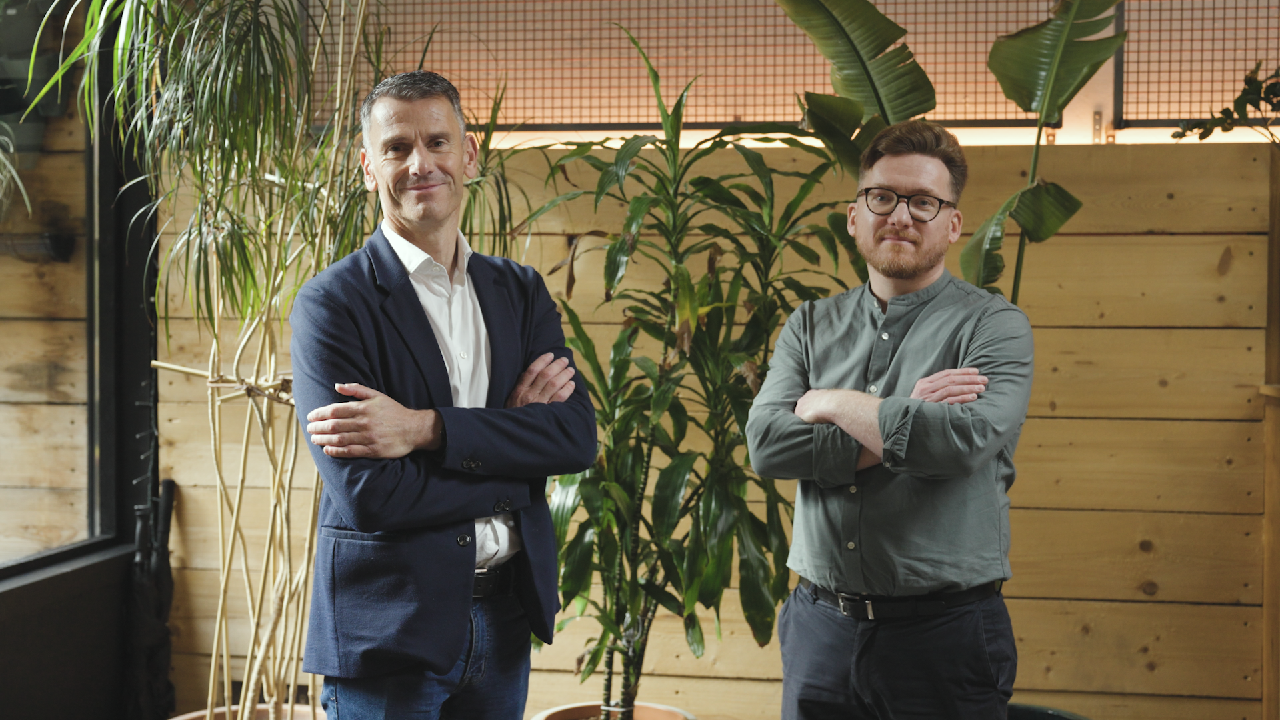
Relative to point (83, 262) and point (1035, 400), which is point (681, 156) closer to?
point (1035, 400)

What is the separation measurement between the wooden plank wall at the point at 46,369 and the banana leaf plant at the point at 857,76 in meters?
1.96

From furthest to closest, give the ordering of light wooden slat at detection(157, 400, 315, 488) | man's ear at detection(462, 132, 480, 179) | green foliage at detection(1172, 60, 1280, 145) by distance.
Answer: light wooden slat at detection(157, 400, 315, 488), green foliage at detection(1172, 60, 1280, 145), man's ear at detection(462, 132, 480, 179)

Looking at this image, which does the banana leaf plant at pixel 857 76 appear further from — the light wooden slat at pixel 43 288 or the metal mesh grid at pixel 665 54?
the light wooden slat at pixel 43 288

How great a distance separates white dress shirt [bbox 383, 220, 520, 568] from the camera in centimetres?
134

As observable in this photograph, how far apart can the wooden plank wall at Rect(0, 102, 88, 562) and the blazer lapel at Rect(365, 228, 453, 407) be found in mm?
1548

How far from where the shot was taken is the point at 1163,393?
252cm

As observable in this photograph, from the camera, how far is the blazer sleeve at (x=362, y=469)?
1.23 meters

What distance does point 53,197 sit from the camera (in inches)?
99.0

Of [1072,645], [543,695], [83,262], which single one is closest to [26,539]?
[83,262]

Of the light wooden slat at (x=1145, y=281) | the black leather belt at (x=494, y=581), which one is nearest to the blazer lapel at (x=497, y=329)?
the black leather belt at (x=494, y=581)

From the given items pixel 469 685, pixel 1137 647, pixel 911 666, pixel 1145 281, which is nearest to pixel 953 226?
pixel 911 666

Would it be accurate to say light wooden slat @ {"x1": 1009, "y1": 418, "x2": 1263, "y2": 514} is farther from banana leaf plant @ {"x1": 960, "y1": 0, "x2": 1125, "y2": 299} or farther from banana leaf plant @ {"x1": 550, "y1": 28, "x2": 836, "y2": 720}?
banana leaf plant @ {"x1": 550, "y1": 28, "x2": 836, "y2": 720}

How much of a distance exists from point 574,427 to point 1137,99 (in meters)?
2.07

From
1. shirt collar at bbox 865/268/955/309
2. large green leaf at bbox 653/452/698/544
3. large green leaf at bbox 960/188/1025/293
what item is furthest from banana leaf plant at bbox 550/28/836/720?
shirt collar at bbox 865/268/955/309
